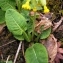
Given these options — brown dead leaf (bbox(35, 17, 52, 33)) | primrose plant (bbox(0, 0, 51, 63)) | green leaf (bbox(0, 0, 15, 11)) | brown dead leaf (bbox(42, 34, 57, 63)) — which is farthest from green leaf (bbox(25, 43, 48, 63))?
green leaf (bbox(0, 0, 15, 11))

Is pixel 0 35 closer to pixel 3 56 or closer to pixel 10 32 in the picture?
pixel 10 32

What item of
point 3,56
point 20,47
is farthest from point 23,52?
point 3,56

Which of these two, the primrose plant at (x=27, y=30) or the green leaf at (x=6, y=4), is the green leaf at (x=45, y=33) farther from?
the green leaf at (x=6, y=4)

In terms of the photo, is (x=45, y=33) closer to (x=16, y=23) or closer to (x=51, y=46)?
(x=51, y=46)

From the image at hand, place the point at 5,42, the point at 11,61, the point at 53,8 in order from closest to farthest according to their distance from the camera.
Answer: the point at 11,61 → the point at 5,42 → the point at 53,8

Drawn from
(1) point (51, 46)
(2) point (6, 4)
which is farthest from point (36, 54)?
(2) point (6, 4)

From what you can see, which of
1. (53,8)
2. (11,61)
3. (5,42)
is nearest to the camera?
(11,61)
